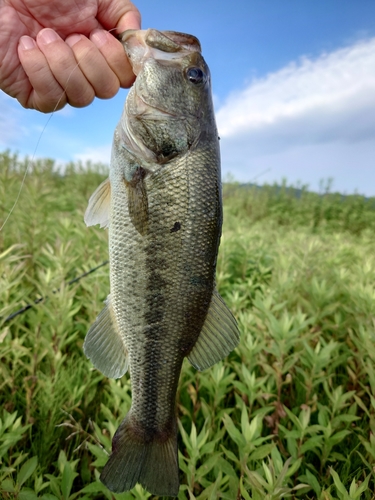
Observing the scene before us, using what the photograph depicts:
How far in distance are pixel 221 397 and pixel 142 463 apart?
85cm

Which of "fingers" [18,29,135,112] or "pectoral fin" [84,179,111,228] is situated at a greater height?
"fingers" [18,29,135,112]

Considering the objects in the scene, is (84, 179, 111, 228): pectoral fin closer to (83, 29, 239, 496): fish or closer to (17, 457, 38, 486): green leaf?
(83, 29, 239, 496): fish

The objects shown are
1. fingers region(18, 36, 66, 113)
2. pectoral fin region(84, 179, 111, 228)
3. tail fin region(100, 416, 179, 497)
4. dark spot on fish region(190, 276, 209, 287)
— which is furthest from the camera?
fingers region(18, 36, 66, 113)

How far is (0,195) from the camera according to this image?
3.66 meters

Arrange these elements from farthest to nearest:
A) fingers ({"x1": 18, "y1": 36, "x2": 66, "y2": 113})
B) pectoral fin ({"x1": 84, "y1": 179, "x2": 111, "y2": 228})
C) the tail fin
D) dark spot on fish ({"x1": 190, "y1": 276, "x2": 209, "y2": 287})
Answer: fingers ({"x1": 18, "y1": 36, "x2": 66, "y2": 113}) < pectoral fin ({"x1": 84, "y1": 179, "x2": 111, "y2": 228}) < dark spot on fish ({"x1": 190, "y1": 276, "x2": 209, "y2": 287}) < the tail fin

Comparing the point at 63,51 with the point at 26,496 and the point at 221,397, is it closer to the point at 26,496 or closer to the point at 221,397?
the point at 26,496

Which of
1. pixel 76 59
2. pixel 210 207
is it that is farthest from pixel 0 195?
pixel 210 207

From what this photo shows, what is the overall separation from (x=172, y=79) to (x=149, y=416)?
1337 mm

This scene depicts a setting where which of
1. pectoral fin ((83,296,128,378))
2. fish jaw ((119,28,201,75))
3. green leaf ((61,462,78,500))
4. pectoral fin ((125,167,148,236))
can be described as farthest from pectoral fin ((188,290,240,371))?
fish jaw ((119,28,201,75))

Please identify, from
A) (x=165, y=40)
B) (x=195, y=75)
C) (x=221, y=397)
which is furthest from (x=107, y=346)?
(x=165, y=40)

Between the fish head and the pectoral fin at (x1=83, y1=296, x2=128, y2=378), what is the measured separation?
67 cm

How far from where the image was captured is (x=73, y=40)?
66.4 inches

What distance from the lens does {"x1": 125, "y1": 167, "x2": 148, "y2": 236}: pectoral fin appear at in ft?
4.41

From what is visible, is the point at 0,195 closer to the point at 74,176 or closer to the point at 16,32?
the point at 16,32
